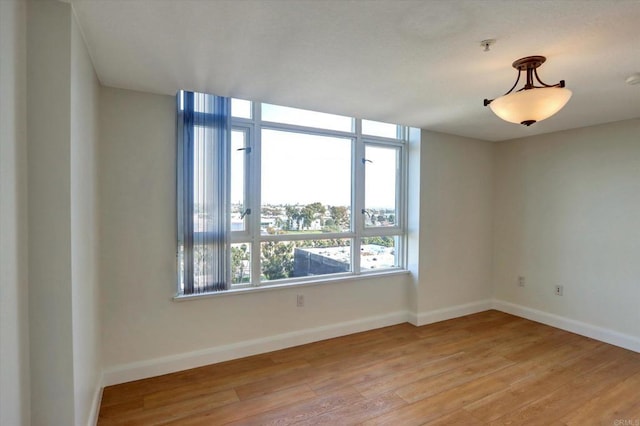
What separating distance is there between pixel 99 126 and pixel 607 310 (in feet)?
16.5

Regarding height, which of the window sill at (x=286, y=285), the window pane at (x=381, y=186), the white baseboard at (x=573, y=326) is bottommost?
the white baseboard at (x=573, y=326)

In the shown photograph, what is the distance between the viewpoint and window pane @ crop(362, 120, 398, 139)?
3.70m

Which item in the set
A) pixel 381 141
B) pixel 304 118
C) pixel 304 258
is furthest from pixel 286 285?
pixel 381 141

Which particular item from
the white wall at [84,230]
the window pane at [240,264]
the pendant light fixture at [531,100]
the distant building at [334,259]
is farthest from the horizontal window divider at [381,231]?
the white wall at [84,230]

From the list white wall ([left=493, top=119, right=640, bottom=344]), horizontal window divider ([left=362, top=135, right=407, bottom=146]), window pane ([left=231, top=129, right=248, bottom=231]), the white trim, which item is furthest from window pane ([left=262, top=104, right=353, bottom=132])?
the white trim

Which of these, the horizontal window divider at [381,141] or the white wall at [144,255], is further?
the horizontal window divider at [381,141]

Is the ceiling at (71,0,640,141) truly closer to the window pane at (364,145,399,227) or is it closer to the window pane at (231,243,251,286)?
the window pane at (364,145,399,227)

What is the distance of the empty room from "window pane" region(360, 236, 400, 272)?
24mm

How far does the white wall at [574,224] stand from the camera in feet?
10.8

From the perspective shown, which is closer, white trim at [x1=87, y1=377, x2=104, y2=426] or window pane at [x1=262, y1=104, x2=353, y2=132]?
white trim at [x1=87, y1=377, x2=104, y2=426]

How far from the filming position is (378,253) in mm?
3914

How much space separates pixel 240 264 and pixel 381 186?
1.86m

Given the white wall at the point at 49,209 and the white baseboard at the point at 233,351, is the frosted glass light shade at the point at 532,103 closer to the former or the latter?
the white wall at the point at 49,209

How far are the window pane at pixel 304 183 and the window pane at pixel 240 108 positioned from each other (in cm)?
25
